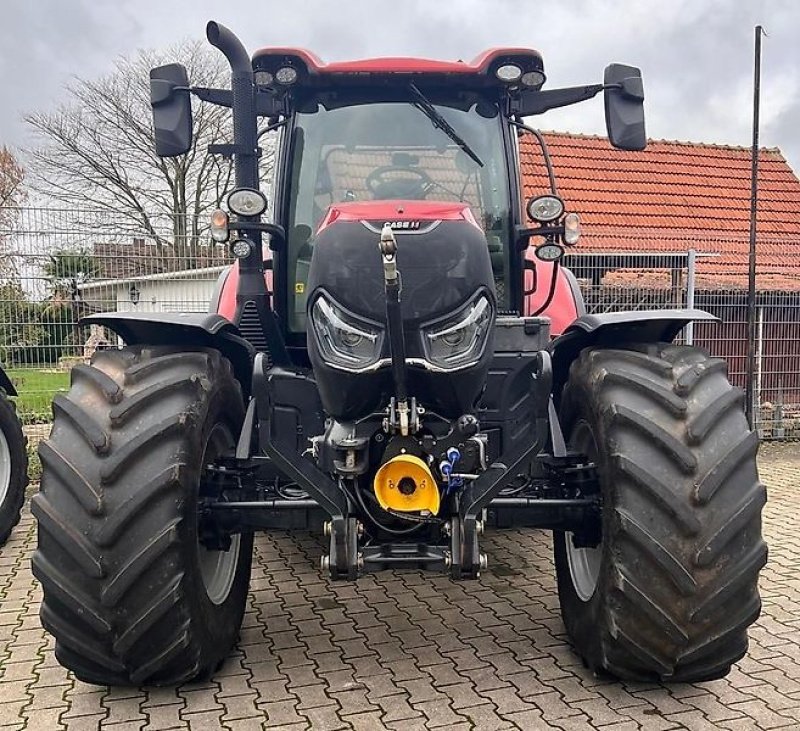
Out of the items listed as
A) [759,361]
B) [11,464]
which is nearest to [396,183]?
[11,464]

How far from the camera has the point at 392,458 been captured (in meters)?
2.79

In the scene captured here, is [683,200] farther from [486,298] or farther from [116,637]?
[116,637]

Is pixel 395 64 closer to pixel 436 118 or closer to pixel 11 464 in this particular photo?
pixel 436 118

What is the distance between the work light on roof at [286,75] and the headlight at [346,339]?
1.37m

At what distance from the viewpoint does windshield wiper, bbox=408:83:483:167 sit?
3.75 m

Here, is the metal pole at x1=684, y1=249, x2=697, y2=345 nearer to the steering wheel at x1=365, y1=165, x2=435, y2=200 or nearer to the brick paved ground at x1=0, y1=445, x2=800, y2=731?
the brick paved ground at x1=0, y1=445, x2=800, y2=731

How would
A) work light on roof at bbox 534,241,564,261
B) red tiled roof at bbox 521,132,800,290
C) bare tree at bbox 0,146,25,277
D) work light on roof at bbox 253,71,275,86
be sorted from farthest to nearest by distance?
1. red tiled roof at bbox 521,132,800,290
2. bare tree at bbox 0,146,25,277
3. work light on roof at bbox 534,241,564,261
4. work light on roof at bbox 253,71,275,86

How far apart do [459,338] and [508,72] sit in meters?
1.55

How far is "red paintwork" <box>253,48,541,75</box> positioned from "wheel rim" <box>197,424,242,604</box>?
1699 mm

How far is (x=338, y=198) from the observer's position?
12.5ft

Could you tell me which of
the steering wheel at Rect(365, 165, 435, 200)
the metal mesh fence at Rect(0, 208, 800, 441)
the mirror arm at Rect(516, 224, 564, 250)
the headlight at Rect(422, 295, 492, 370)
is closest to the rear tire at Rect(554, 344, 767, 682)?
the headlight at Rect(422, 295, 492, 370)

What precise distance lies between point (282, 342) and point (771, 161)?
1241cm

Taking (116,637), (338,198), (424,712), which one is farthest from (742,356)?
(116,637)

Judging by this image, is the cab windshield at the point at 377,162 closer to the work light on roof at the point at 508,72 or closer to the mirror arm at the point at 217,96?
the work light on roof at the point at 508,72
